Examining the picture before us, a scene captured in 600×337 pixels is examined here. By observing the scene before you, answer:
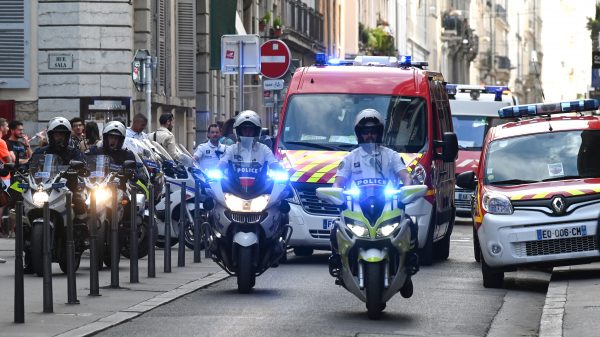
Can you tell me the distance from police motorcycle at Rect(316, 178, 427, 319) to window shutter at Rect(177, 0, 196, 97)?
23.3m

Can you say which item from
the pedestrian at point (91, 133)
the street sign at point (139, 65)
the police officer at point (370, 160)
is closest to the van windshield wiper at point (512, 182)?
the police officer at point (370, 160)

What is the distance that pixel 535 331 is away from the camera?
41.9 feet

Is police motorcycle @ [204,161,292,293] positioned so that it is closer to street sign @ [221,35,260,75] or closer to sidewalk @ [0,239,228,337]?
sidewalk @ [0,239,228,337]

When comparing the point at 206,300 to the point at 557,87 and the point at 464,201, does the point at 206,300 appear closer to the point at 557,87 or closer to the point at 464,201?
the point at 464,201

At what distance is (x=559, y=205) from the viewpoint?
644 inches

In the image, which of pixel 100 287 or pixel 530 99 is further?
pixel 530 99

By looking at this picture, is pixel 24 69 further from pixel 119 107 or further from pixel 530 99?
pixel 530 99

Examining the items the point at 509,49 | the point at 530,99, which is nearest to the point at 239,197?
the point at 509,49

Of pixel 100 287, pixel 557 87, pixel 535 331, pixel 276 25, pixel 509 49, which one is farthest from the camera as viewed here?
pixel 557 87

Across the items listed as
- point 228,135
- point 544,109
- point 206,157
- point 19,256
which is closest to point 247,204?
point 19,256

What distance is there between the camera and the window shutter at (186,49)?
36812 mm

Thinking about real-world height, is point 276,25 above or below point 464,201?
above

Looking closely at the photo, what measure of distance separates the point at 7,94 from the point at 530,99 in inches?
4541

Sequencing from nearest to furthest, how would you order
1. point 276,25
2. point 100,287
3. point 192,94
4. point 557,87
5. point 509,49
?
1. point 100,287
2. point 192,94
3. point 276,25
4. point 509,49
5. point 557,87
